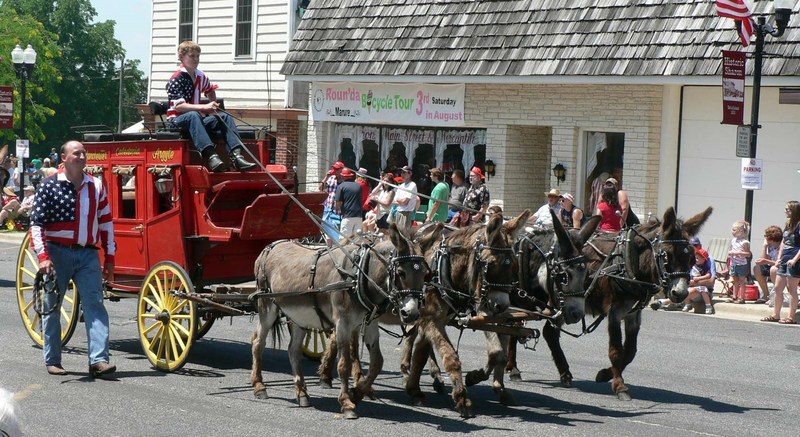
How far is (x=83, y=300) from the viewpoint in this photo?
9641 millimetres

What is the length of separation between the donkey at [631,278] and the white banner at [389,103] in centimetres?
1234

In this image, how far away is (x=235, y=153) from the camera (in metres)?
10.9

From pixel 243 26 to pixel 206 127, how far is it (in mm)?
17994

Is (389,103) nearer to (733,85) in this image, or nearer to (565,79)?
(565,79)

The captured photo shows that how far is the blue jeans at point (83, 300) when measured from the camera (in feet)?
31.4

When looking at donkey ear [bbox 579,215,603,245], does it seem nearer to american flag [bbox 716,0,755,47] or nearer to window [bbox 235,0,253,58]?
american flag [bbox 716,0,755,47]

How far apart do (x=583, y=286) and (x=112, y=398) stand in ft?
12.7

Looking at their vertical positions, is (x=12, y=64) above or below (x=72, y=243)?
above

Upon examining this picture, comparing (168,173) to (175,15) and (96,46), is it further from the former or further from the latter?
(96,46)

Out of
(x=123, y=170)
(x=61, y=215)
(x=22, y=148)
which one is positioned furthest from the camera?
(x=22, y=148)

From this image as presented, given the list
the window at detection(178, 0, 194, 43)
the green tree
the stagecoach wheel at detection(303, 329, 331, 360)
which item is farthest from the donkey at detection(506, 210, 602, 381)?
the green tree

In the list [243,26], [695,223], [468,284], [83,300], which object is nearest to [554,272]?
[468,284]

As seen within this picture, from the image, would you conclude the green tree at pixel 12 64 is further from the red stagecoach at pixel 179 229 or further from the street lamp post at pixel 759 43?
the red stagecoach at pixel 179 229

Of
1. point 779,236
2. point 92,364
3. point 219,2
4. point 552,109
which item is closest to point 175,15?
point 219,2
